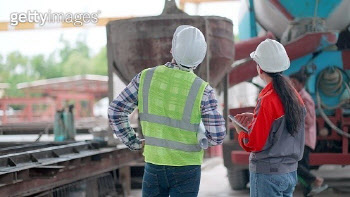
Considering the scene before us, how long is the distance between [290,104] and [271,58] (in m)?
0.27

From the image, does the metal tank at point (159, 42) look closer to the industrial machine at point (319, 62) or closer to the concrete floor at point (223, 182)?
the industrial machine at point (319, 62)

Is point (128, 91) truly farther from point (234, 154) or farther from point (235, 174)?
point (235, 174)

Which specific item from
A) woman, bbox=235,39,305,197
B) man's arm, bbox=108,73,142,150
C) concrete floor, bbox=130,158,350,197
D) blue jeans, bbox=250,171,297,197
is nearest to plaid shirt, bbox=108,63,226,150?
man's arm, bbox=108,73,142,150

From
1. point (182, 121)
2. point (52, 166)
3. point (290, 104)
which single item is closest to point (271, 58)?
point (290, 104)

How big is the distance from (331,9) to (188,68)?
4.87 metres

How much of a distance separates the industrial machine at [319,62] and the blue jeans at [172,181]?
4.11m

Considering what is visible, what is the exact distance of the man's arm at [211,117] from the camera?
9.12ft

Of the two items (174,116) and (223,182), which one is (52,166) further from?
(223,182)

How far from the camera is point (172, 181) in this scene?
2785 mm

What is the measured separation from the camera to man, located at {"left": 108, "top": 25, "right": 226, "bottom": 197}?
278 cm

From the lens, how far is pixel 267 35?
24.9 feet

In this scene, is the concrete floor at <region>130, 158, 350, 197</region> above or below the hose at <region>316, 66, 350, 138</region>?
below

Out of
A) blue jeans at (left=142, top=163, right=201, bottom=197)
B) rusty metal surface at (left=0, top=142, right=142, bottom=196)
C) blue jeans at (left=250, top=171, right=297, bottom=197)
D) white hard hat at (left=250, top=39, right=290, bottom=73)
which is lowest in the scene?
rusty metal surface at (left=0, top=142, right=142, bottom=196)

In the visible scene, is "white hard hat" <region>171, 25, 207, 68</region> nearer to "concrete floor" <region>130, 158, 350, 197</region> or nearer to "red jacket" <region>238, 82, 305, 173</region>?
"red jacket" <region>238, 82, 305, 173</region>
